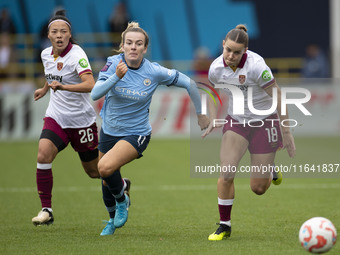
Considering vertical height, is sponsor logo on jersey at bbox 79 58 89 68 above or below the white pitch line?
above

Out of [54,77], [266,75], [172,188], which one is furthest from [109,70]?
[172,188]

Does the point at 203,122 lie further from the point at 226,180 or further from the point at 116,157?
the point at 116,157

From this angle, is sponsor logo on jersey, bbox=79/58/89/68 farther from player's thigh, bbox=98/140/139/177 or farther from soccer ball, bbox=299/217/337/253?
soccer ball, bbox=299/217/337/253

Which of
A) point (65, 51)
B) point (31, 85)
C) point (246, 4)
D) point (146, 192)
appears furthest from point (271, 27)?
point (65, 51)

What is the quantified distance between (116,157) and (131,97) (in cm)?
66

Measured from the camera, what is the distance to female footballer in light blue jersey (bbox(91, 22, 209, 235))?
7.23 metres

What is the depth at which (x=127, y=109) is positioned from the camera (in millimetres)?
7430

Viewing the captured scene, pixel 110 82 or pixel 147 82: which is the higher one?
pixel 110 82

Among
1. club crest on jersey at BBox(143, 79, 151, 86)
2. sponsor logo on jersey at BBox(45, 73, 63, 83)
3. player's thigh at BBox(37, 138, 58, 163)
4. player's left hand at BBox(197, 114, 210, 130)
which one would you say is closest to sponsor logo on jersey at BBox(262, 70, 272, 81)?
player's left hand at BBox(197, 114, 210, 130)

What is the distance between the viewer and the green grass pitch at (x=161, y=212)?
6797 mm

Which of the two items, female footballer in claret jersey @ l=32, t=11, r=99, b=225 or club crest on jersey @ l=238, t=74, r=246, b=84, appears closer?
club crest on jersey @ l=238, t=74, r=246, b=84

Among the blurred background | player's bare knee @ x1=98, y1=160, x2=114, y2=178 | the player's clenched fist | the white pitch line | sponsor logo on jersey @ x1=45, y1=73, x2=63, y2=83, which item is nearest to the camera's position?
the player's clenched fist

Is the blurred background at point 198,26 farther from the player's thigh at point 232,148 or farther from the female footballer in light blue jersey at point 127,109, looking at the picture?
the player's thigh at point 232,148

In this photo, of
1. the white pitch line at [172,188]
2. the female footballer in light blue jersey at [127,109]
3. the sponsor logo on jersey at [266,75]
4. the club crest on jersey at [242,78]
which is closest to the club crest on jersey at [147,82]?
the female footballer in light blue jersey at [127,109]
